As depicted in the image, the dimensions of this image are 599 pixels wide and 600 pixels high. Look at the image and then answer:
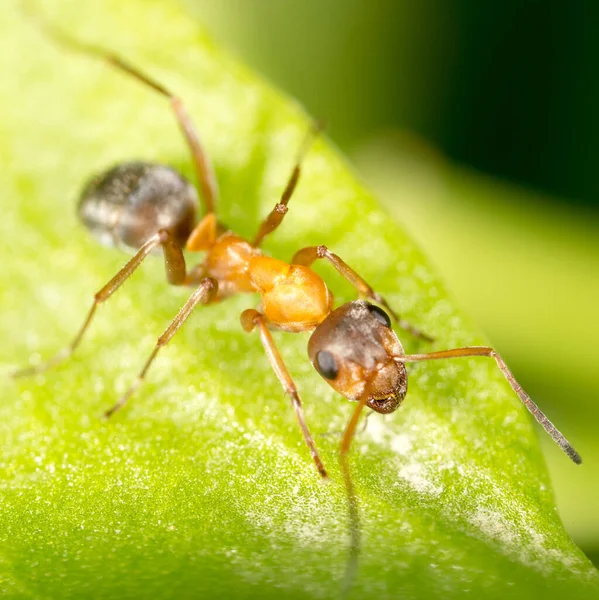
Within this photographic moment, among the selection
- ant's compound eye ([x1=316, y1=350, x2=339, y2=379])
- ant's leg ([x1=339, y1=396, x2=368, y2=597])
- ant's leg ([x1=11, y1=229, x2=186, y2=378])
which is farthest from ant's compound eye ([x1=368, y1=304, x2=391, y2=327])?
ant's leg ([x1=11, y1=229, x2=186, y2=378])

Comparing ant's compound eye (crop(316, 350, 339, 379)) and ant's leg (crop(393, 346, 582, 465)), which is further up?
ant's leg (crop(393, 346, 582, 465))

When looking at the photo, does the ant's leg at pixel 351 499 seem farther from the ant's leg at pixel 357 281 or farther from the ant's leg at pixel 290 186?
the ant's leg at pixel 290 186

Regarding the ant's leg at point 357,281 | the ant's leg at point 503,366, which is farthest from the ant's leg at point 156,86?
the ant's leg at point 503,366

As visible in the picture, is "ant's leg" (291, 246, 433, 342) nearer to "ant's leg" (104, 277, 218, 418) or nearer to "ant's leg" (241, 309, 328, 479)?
"ant's leg" (241, 309, 328, 479)

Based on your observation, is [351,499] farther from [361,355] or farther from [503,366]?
[503,366]

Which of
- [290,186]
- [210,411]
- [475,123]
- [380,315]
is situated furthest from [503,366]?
[475,123]

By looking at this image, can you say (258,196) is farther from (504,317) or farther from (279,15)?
(279,15)

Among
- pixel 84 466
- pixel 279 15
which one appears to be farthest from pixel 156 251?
pixel 279 15
